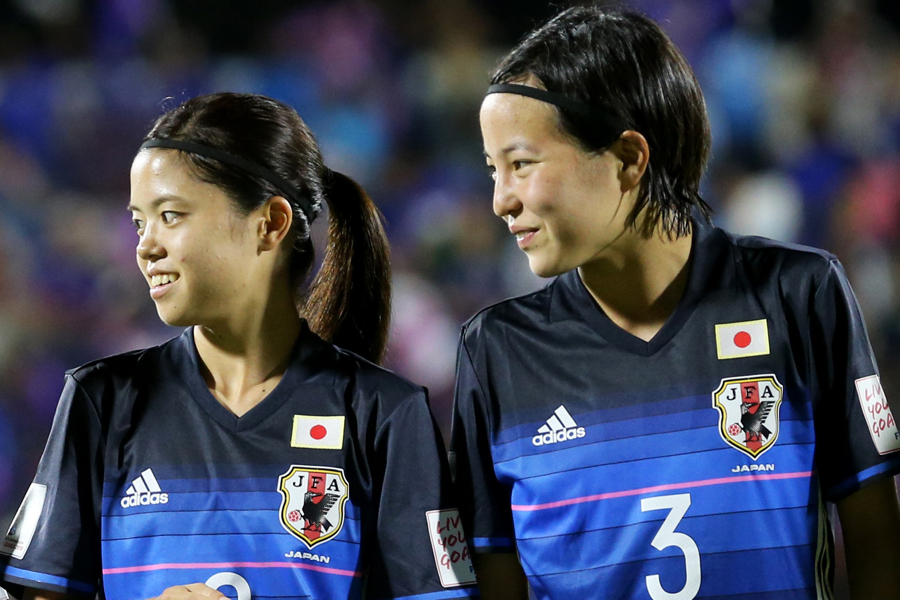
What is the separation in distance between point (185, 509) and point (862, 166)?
4200 mm

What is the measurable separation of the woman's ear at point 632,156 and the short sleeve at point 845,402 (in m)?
0.37

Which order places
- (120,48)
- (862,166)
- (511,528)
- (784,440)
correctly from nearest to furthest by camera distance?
(784,440) → (511,528) → (862,166) → (120,48)

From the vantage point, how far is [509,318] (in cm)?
207

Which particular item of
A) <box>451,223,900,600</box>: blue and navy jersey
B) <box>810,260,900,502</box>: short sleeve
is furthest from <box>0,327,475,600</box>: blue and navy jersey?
<box>810,260,900,502</box>: short sleeve

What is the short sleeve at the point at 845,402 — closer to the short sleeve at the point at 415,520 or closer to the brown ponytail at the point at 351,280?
the short sleeve at the point at 415,520

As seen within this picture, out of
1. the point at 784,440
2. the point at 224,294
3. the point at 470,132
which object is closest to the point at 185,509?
the point at 224,294

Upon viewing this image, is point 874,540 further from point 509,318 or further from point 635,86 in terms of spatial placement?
point 635,86

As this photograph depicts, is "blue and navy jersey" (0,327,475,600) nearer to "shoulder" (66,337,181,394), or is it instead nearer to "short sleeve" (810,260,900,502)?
"shoulder" (66,337,181,394)

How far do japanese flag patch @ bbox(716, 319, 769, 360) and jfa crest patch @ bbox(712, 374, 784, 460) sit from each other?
0.04 m

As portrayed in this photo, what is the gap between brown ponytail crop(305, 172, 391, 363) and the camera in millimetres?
2193

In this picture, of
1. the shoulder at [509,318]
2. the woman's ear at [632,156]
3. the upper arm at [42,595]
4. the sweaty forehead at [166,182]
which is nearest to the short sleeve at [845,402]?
the woman's ear at [632,156]

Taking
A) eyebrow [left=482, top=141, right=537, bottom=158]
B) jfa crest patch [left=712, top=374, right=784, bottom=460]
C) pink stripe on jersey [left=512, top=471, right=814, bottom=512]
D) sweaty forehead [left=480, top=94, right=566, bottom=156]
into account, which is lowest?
pink stripe on jersey [left=512, top=471, right=814, bottom=512]

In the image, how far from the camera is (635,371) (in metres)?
1.93

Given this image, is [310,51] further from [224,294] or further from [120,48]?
[224,294]
